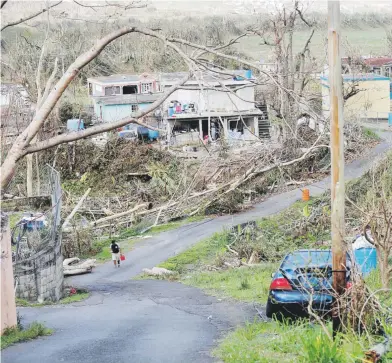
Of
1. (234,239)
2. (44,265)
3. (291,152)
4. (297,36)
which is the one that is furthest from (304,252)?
(297,36)

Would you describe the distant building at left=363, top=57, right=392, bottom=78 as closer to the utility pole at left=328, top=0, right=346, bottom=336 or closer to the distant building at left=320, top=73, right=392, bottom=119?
the distant building at left=320, top=73, right=392, bottom=119

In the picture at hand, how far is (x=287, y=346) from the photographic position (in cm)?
815

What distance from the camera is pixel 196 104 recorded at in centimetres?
4322

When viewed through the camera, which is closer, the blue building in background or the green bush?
the green bush

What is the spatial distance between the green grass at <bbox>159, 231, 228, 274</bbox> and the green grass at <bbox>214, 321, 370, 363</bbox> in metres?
12.4

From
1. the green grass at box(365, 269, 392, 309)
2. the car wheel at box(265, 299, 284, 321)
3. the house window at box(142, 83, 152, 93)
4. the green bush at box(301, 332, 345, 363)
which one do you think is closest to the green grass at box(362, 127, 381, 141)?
the house window at box(142, 83, 152, 93)

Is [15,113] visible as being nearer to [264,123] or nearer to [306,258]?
[264,123]

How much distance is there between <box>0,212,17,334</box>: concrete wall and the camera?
34.3 ft

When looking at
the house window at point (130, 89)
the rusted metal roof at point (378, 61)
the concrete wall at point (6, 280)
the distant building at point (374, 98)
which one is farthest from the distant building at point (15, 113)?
the rusted metal roof at point (378, 61)

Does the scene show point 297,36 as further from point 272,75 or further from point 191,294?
point 272,75

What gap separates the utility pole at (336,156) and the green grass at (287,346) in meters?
0.54

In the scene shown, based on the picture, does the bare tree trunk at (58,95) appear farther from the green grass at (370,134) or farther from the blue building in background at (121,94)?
the blue building in background at (121,94)

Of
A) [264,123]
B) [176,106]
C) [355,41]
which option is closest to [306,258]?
[176,106]

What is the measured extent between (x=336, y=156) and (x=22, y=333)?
210 inches
